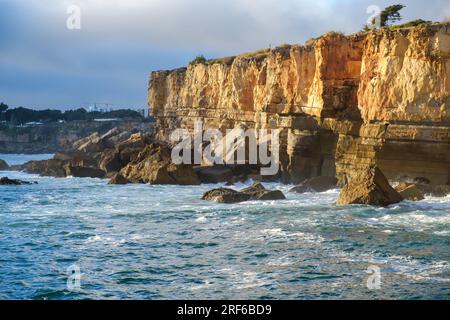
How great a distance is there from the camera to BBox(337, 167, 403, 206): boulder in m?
29.8

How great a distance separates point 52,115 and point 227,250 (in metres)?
136

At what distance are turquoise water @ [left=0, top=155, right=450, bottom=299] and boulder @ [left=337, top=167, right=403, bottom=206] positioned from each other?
87 centimetres

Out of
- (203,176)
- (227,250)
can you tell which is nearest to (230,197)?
(227,250)

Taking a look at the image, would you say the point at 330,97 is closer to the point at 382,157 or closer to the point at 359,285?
the point at 382,157

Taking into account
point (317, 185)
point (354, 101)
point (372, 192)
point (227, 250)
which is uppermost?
point (354, 101)

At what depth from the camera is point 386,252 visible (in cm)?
2045

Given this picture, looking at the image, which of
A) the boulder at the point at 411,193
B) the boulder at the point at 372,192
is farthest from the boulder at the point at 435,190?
the boulder at the point at 372,192

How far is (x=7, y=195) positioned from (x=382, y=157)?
73.0 feet

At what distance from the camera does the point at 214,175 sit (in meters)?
47.5

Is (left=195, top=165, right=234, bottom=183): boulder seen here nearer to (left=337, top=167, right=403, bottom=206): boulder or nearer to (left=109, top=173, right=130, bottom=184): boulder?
(left=109, top=173, right=130, bottom=184): boulder

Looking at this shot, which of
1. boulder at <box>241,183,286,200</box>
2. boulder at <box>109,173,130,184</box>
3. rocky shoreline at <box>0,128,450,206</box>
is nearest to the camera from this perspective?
rocky shoreline at <box>0,128,450,206</box>

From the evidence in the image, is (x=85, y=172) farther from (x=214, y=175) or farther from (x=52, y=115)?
(x=52, y=115)

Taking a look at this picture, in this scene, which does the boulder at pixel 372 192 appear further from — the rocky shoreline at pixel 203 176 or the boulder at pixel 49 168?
the boulder at pixel 49 168

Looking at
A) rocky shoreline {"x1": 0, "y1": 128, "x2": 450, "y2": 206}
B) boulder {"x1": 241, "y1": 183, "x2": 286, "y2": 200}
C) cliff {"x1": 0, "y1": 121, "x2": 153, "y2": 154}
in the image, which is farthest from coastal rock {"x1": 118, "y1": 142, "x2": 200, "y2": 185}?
cliff {"x1": 0, "y1": 121, "x2": 153, "y2": 154}
